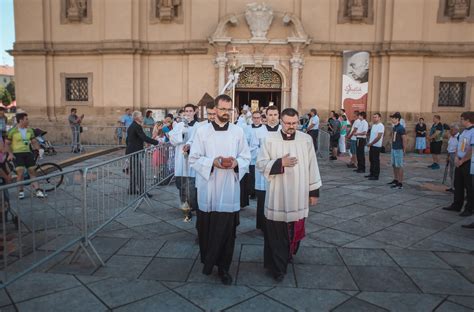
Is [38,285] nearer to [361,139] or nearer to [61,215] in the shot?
[61,215]

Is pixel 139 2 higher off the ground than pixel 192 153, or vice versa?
pixel 139 2

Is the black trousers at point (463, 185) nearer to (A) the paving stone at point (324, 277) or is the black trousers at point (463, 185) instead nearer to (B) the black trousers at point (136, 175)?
(A) the paving stone at point (324, 277)

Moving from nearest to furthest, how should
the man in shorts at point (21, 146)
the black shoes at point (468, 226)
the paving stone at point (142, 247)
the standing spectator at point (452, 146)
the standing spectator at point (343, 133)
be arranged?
the paving stone at point (142, 247)
the black shoes at point (468, 226)
the man in shorts at point (21, 146)
the standing spectator at point (452, 146)
the standing spectator at point (343, 133)

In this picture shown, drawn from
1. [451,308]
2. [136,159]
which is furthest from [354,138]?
[451,308]

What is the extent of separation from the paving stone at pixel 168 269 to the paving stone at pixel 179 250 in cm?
13

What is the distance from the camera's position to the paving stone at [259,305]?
12.0ft

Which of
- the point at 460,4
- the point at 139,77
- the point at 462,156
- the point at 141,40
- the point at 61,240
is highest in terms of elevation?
the point at 460,4

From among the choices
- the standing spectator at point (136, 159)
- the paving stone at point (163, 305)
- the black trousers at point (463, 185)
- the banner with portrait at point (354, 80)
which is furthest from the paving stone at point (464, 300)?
the banner with portrait at point (354, 80)

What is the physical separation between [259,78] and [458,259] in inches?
559

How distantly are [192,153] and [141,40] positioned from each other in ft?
49.2

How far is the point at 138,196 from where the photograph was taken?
716 centimetres

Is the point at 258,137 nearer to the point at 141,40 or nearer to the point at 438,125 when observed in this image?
the point at 438,125

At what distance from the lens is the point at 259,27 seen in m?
17.1

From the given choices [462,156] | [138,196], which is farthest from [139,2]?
[462,156]
